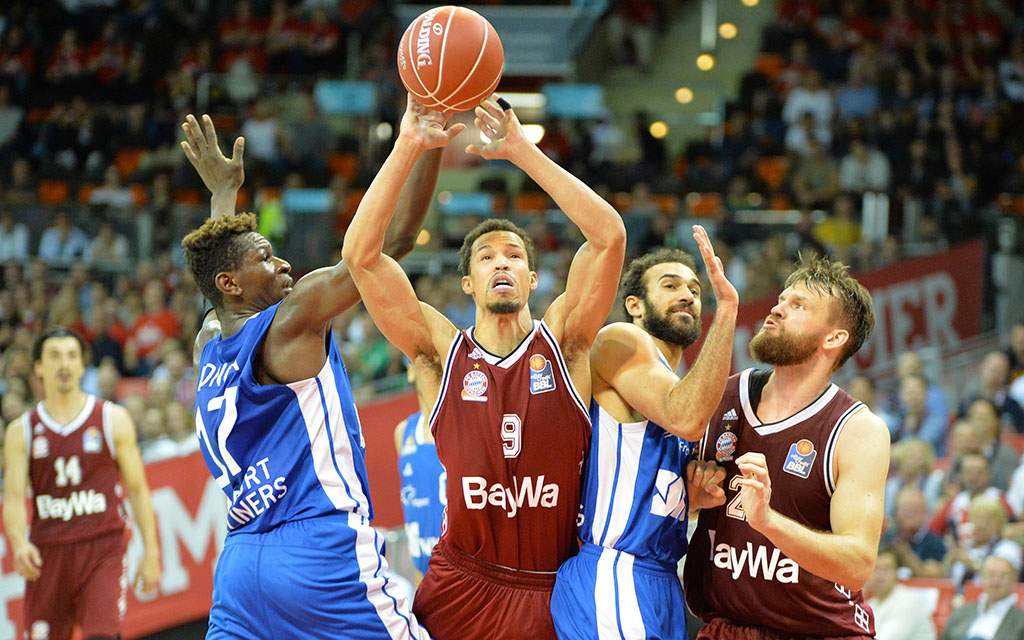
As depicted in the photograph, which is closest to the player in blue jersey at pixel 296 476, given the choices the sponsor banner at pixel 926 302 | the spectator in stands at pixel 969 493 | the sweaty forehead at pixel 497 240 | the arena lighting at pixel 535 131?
the sweaty forehead at pixel 497 240

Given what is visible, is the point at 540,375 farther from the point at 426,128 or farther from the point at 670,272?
the point at 426,128

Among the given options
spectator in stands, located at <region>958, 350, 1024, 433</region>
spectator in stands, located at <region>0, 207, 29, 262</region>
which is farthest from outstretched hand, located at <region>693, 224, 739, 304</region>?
spectator in stands, located at <region>0, 207, 29, 262</region>

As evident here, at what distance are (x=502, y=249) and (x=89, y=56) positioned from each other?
18.0 metres

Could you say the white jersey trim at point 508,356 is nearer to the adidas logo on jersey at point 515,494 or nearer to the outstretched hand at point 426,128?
the adidas logo on jersey at point 515,494

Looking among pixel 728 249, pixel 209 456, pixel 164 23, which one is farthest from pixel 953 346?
pixel 164 23

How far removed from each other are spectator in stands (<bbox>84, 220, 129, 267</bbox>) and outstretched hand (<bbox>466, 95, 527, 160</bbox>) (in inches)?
430

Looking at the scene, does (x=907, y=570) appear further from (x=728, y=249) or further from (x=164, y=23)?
(x=164, y=23)

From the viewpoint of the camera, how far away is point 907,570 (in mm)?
8734

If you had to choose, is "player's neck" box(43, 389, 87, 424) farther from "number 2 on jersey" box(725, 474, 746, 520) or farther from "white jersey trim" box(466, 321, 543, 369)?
"number 2 on jersey" box(725, 474, 746, 520)

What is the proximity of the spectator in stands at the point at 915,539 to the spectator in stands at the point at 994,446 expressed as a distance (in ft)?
2.58

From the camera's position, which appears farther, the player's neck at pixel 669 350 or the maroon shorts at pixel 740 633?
the player's neck at pixel 669 350

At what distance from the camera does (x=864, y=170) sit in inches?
596

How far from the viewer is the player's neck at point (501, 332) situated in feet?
15.6

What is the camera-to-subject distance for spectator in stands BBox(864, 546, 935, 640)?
8.02 metres
